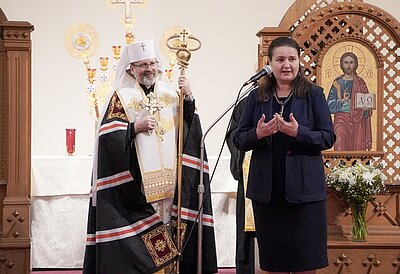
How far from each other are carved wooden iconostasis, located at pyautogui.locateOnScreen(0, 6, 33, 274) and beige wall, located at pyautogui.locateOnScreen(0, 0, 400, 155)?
2.50m

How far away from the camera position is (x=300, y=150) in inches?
128

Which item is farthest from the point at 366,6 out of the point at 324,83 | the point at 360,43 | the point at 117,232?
the point at 117,232

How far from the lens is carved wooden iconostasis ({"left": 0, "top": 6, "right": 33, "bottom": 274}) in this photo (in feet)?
16.3

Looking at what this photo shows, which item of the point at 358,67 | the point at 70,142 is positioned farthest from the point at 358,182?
the point at 70,142

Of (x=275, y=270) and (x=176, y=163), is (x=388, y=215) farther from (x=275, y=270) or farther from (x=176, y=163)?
(x=275, y=270)

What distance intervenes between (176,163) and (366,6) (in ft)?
6.33

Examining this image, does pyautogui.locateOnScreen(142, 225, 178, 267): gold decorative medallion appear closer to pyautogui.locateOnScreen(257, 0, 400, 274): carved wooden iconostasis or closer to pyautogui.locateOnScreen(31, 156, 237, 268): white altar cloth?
pyautogui.locateOnScreen(257, 0, 400, 274): carved wooden iconostasis

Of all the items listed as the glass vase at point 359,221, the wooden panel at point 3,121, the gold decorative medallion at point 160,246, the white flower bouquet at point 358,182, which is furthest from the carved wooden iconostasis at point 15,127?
the glass vase at point 359,221

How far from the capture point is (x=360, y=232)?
16.1 feet

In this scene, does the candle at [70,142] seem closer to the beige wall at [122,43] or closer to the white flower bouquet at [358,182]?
the beige wall at [122,43]

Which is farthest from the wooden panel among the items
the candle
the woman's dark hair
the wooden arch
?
the woman's dark hair

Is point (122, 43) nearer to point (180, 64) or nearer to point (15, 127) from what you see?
point (15, 127)

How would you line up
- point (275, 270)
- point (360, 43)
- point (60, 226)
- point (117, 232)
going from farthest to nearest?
1. point (60, 226)
2. point (360, 43)
3. point (117, 232)
4. point (275, 270)

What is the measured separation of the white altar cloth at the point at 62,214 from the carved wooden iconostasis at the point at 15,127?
34.2 inches
